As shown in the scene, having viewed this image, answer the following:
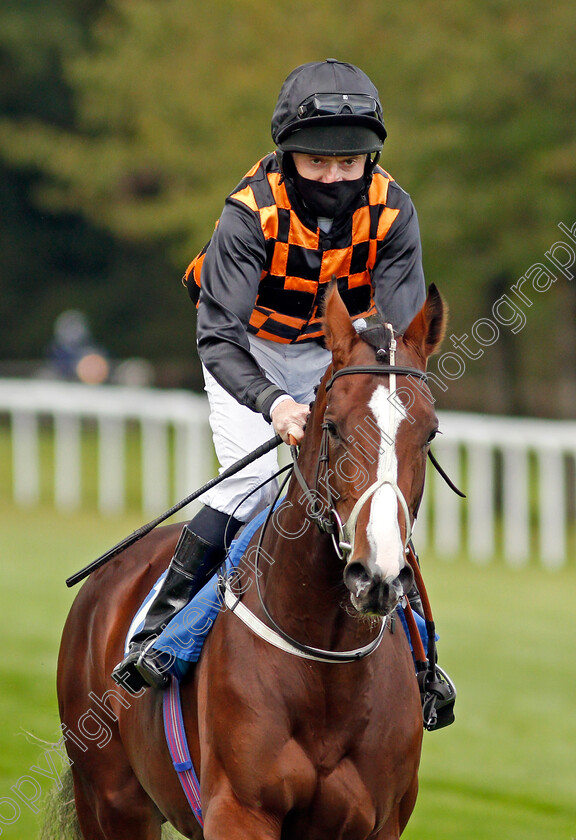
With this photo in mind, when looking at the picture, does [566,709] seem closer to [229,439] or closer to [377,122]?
[229,439]

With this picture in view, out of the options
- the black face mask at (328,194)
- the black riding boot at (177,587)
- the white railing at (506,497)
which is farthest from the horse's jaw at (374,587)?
the white railing at (506,497)

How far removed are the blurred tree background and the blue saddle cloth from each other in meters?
9.74

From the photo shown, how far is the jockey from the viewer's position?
3.73 m

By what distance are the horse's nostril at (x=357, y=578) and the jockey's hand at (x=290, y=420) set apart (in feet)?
1.71

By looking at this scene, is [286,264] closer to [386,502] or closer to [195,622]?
[195,622]

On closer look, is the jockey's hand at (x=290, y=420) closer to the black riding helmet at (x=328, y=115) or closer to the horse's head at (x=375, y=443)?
the horse's head at (x=375, y=443)

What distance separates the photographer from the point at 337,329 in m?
3.28

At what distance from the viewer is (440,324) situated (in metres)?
3.34

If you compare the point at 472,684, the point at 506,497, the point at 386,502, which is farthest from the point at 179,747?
the point at 506,497

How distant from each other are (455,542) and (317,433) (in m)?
9.27

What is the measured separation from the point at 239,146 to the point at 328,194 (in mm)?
12039

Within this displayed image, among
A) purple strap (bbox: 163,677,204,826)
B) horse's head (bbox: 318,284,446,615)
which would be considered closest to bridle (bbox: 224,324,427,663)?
horse's head (bbox: 318,284,446,615)

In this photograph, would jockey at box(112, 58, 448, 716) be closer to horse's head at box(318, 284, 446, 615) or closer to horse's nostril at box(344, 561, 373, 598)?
horse's head at box(318, 284, 446, 615)

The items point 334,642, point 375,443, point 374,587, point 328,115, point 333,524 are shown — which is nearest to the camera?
point 374,587
